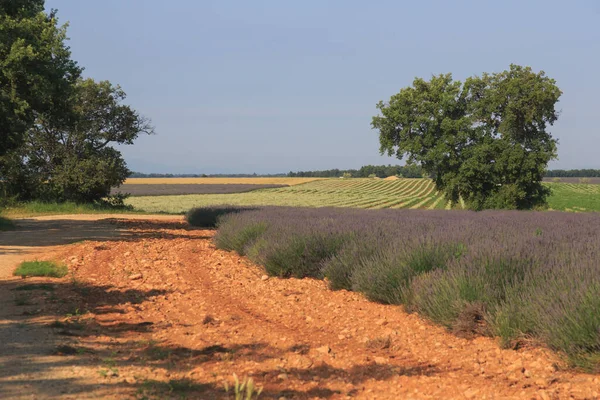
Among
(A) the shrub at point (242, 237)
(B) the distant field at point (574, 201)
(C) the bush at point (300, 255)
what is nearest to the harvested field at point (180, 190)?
(B) the distant field at point (574, 201)

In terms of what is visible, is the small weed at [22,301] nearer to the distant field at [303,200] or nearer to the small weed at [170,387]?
the small weed at [170,387]

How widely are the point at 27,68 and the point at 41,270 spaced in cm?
765

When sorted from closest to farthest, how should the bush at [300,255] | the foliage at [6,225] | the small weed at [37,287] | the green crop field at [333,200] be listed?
the small weed at [37,287]
the bush at [300,255]
the foliage at [6,225]
the green crop field at [333,200]

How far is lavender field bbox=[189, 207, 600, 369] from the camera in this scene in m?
4.68

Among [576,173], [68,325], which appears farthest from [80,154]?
[576,173]

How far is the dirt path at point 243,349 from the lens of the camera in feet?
13.7

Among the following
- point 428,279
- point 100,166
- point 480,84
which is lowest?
point 428,279

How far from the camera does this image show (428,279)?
6543mm

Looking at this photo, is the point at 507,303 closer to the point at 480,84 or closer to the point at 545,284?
the point at 545,284

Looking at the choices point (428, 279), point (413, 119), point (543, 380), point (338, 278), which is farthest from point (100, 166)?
point (543, 380)

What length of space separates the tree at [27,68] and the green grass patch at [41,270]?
5.95m

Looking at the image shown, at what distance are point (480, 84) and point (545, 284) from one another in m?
36.3

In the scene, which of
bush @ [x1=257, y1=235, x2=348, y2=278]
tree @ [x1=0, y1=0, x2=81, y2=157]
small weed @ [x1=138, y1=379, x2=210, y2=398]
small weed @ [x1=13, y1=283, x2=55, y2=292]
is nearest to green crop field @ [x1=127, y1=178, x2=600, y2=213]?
tree @ [x1=0, y1=0, x2=81, y2=157]

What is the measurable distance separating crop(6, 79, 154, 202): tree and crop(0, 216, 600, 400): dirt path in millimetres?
22422
